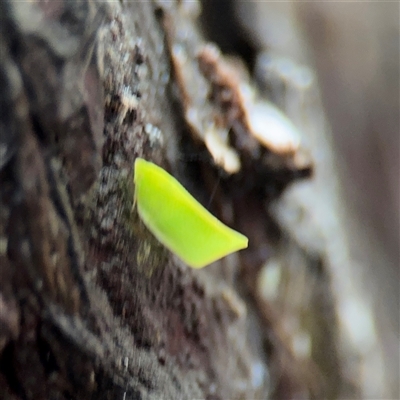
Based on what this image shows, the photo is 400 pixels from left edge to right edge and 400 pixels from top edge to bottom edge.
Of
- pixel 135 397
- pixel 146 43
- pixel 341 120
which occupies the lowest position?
pixel 135 397

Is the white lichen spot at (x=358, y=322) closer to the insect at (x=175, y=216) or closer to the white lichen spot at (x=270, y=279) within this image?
the white lichen spot at (x=270, y=279)

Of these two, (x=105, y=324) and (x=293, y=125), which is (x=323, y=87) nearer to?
(x=293, y=125)

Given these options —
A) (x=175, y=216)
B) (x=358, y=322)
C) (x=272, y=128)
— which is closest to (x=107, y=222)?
(x=175, y=216)

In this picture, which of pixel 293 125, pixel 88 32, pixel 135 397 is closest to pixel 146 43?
pixel 88 32

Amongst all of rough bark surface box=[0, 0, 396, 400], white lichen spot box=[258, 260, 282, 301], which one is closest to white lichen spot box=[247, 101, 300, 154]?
rough bark surface box=[0, 0, 396, 400]

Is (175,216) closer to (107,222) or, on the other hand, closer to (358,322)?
(107,222)

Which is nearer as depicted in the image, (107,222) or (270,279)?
(107,222)

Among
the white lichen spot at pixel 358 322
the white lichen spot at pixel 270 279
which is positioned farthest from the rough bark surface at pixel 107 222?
the white lichen spot at pixel 358 322

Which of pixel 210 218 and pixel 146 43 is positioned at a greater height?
pixel 146 43
